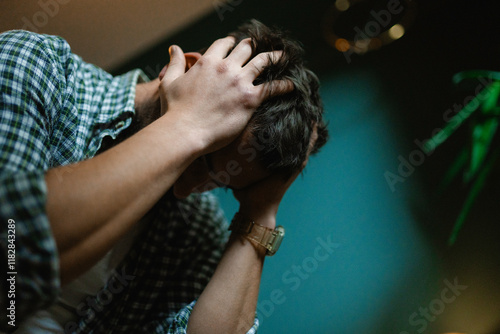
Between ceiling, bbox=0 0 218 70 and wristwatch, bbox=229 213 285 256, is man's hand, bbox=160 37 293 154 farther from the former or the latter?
ceiling, bbox=0 0 218 70

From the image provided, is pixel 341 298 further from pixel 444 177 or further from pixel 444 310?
pixel 444 177

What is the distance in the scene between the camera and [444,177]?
1.27 m

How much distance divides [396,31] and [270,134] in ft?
3.05

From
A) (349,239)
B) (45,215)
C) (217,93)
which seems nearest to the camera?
(45,215)

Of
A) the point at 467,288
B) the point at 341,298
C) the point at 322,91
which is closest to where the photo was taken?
the point at 467,288

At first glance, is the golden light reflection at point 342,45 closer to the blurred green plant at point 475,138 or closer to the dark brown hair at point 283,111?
the blurred green plant at point 475,138

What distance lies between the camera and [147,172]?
583 mm

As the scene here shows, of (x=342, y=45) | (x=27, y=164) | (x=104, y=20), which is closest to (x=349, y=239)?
(x=342, y=45)

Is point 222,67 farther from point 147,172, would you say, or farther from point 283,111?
point 147,172

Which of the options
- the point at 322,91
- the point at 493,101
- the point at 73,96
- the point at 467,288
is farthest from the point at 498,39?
the point at 73,96

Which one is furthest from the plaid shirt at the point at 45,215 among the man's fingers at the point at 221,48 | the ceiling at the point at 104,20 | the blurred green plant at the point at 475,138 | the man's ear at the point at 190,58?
the ceiling at the point at 104,20

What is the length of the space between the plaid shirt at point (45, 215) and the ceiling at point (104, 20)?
0.97 metres

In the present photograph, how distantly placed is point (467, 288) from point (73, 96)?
4.66 feet

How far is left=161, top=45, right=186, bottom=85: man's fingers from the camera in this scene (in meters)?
0.83
